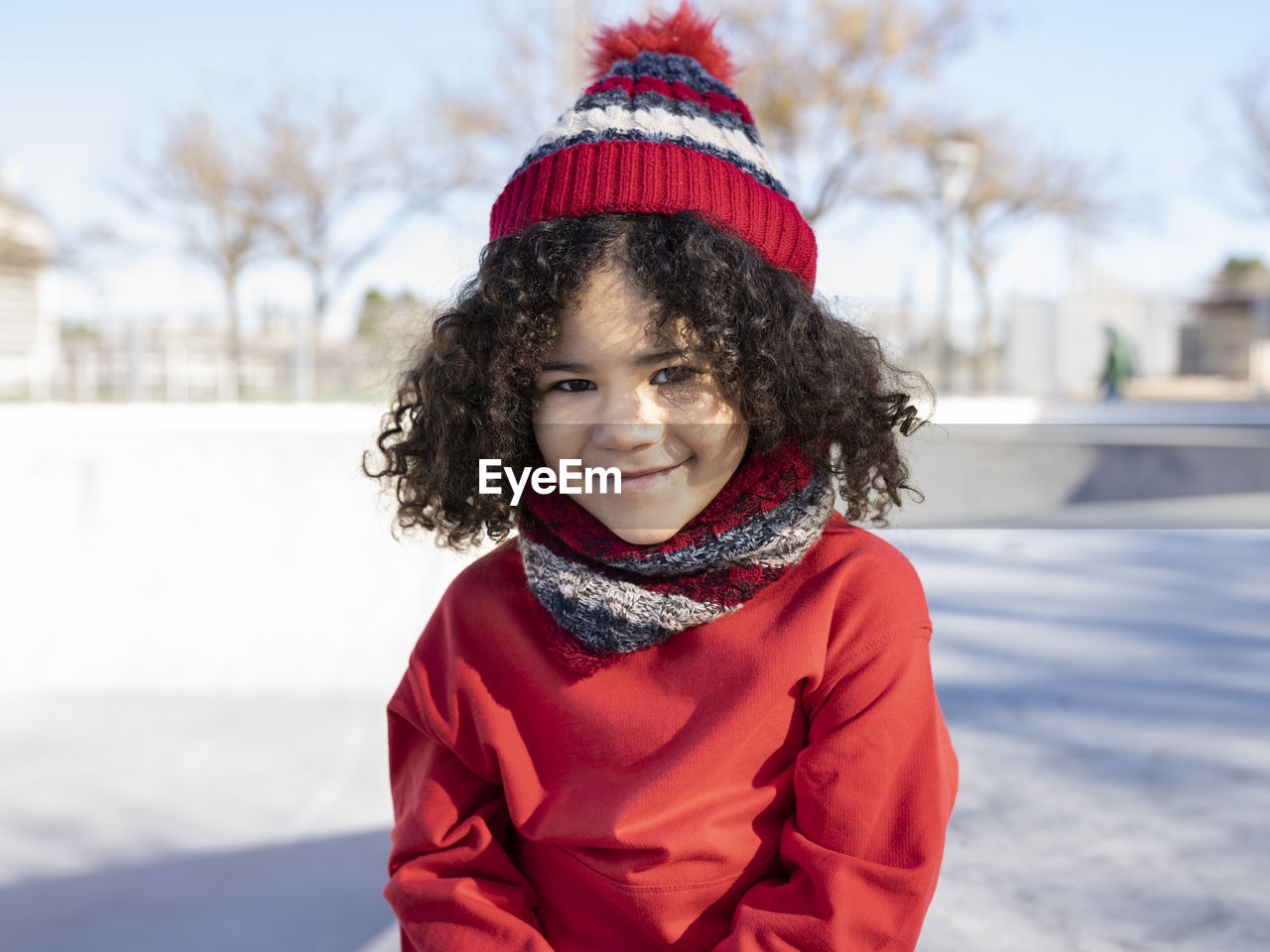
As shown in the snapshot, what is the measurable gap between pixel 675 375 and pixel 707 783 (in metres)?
0.43

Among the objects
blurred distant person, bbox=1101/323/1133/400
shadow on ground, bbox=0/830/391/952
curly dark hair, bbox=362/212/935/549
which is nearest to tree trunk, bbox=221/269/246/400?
Answer: blurred distant person, bbox=1101/323/1133/400

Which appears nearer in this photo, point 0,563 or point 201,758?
point 201,758

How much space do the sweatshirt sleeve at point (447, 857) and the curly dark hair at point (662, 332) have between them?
31 cm

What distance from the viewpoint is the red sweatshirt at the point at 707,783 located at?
1.03m

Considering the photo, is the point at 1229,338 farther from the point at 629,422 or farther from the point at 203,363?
the point at 629,422

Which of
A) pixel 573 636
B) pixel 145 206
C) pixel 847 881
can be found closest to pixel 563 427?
pixel 573 636

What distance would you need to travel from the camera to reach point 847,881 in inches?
39.2

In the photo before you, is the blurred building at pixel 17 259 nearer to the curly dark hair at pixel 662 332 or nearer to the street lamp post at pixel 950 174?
the street lamp post at pixel 950 174

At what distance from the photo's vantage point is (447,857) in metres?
1.17

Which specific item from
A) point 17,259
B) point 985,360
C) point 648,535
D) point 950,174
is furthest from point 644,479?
point 17,259

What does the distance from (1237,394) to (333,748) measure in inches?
657

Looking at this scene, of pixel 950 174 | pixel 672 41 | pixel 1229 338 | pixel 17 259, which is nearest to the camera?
pixel 672 41

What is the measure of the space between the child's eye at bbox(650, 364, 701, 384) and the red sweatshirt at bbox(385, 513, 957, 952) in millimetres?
237

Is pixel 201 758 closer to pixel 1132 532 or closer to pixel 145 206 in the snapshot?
pixel 1132 532
